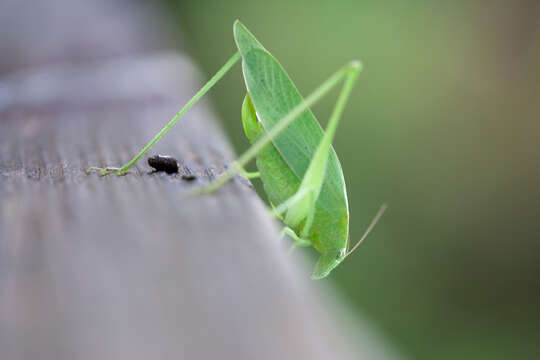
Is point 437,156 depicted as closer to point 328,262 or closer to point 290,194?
point 328,262

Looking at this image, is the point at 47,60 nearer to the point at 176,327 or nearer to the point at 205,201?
the point at 205,201

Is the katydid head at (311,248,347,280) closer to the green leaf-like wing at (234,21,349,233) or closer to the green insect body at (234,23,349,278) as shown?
the green insect body at (234,23,349,278)

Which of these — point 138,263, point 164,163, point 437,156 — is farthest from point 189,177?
point 437,156

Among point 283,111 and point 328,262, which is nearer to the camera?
point 283,111

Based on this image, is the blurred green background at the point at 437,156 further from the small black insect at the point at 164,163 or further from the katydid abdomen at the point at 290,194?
the small black insect at the point at 164,163

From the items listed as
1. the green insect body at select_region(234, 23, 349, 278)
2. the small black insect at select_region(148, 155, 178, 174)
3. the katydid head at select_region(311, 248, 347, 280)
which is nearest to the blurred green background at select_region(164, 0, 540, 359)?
the katydid head at select_region(311, 248, 347, 280)
